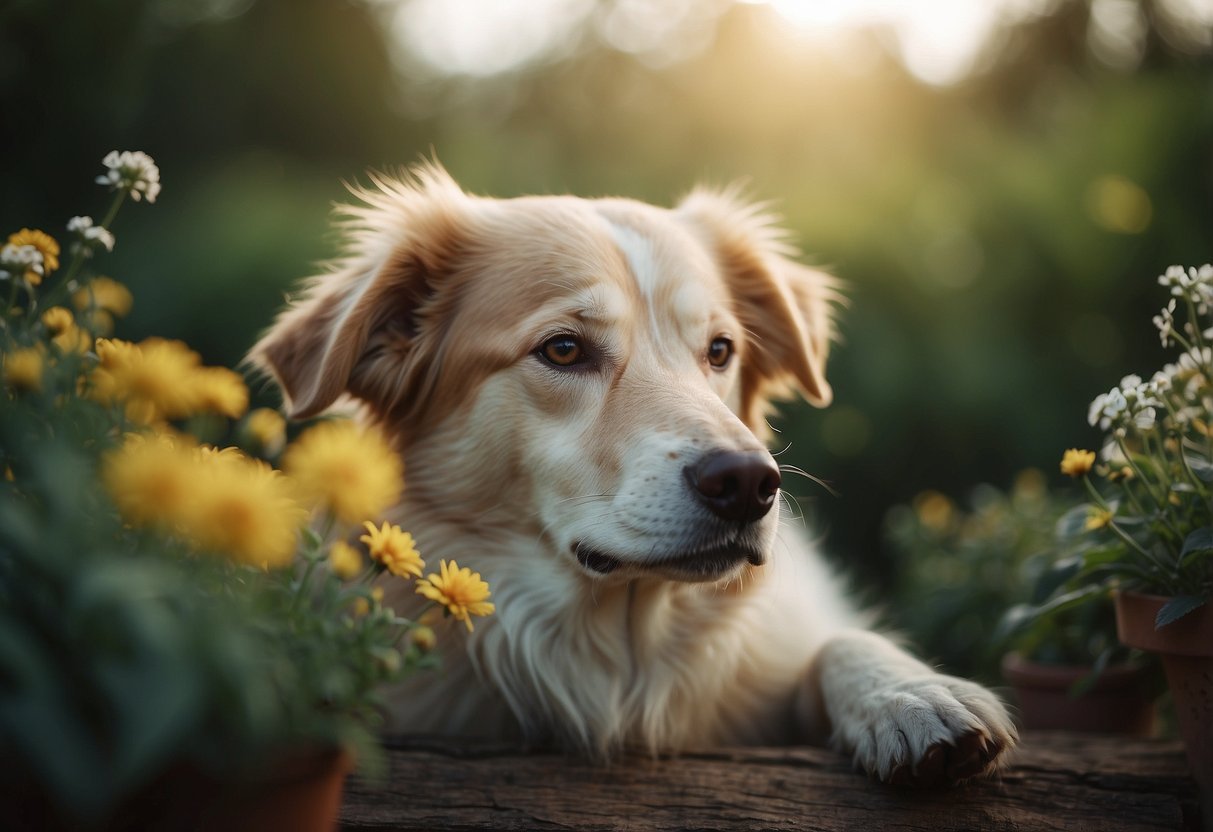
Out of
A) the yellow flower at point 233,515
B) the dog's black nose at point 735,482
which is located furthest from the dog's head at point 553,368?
the yellow flower at point 233,515

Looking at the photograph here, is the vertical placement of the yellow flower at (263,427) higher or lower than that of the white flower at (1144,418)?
lower

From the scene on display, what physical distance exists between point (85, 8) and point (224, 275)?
1284 mm

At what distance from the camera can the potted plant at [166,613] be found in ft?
2.95

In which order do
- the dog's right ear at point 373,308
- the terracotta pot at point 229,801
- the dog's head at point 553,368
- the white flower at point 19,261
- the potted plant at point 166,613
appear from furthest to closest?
the dog's right ear at point 373,308
the dog's head at point 553,368
the white flower at point 19,261
the terracotta pot at point 229,801
the potted plant at point 166,613

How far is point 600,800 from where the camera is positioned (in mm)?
1772

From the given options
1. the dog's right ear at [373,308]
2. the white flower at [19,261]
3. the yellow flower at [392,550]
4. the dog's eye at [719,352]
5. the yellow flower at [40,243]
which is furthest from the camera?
the dog's eye at [719,352]

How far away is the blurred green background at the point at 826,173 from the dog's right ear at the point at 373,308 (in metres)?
1.84

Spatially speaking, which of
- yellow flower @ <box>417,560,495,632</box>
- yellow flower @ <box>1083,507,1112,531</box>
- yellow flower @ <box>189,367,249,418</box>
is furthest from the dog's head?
yellow flower @ <box>189,367,249,418</box>

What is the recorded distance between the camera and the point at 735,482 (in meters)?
1.79

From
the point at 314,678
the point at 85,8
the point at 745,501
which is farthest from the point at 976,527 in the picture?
the point at 85,8

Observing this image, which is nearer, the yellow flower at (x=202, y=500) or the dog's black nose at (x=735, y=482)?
the yellow flower at (x=202, y=500)

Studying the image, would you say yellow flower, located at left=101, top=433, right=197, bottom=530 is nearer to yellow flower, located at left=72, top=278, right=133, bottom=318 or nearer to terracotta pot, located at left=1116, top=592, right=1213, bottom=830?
yellow flower, located at left=72, top=278, right=133, bottom=318

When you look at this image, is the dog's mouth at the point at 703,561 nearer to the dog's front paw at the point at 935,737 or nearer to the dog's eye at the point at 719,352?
the dog's front paw at the point at 935,737

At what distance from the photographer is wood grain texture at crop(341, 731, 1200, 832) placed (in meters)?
1.66
